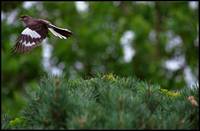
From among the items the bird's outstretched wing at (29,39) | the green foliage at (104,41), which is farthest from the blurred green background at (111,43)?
the bird's outstretched wing at (29,39)

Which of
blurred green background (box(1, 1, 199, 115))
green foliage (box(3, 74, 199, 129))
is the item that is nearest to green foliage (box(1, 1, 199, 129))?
blurred green background (box(1, 1, 199, 115))

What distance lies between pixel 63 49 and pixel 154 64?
2654mm

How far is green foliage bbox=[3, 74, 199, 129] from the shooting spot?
316cm

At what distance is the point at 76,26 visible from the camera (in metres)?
21.1

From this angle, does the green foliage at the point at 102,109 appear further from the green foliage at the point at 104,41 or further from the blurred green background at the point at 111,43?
the blurred green background at the point at 111,43

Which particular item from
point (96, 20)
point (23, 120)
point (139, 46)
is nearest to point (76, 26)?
point (96, 20)

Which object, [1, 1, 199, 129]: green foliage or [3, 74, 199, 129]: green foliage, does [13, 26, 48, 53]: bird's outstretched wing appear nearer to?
[3, 74, 199, 129]: green foliage

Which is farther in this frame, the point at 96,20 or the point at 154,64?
the point at 96,20

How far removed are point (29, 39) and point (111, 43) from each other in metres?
15.0

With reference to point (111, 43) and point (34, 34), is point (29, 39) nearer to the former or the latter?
point (34, 34)

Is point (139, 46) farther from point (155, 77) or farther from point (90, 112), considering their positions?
point (90, 112)

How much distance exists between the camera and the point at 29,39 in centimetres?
504

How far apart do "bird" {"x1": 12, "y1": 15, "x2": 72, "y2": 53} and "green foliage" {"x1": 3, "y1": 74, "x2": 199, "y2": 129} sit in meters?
1.23

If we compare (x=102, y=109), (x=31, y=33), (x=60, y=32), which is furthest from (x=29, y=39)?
(x=102, y=109)
